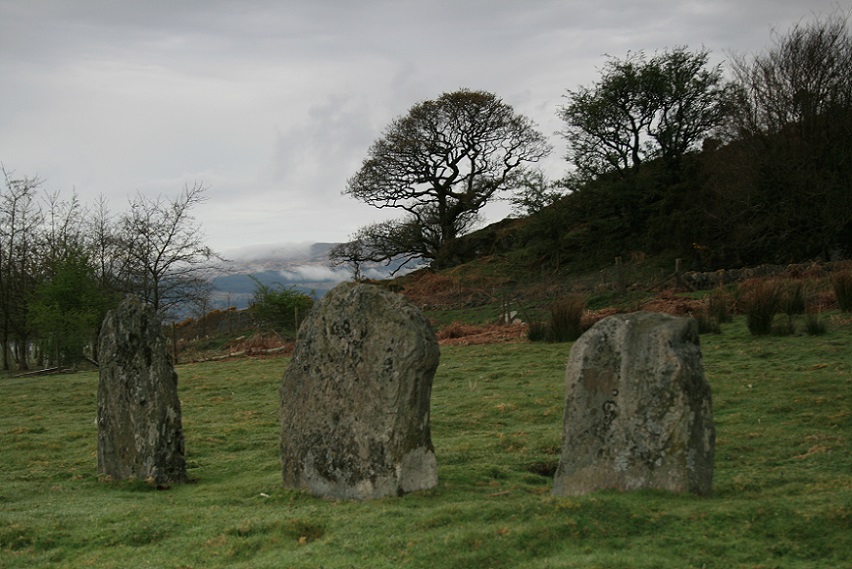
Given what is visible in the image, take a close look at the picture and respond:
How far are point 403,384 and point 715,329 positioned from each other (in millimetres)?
13738

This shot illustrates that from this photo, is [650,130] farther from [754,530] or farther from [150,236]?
[754,530]

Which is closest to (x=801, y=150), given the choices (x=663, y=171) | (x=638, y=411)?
(x=663, y=171)

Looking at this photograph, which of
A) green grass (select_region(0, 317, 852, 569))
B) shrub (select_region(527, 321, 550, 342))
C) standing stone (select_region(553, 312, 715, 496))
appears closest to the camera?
green grass (select_region(0, 317, 852, 569))

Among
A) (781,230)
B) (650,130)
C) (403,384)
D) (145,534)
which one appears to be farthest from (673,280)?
(145,534)

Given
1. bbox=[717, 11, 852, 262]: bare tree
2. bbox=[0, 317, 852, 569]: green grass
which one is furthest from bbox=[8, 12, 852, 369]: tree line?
bbox=[0, 317, 852, 569]: green grass

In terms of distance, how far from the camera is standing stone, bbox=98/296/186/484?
29.9 ft

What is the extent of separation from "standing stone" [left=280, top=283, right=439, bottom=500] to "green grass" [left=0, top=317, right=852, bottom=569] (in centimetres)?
27

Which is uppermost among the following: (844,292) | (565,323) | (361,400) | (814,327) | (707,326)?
(844,292)

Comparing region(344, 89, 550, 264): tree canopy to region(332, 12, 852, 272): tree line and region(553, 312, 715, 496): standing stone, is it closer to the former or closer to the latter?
region(332, 12, 852, 272): tree line

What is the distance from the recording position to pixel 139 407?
9.15m

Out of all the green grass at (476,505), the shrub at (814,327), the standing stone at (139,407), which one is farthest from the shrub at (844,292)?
the standing stone at (139,407)

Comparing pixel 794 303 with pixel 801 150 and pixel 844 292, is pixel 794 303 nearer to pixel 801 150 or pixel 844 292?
pixel 844 292

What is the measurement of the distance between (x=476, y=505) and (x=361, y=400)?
1.75m

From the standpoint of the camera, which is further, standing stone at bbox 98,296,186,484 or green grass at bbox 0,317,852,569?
standing stone at bbox 98,296,186,484
